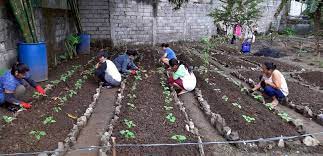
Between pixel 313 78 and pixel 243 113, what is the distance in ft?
14.8

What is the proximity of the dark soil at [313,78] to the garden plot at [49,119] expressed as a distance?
5.77 meters

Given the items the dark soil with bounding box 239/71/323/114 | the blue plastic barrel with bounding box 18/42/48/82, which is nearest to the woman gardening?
the dark soil with bounding box 239/71/323/114

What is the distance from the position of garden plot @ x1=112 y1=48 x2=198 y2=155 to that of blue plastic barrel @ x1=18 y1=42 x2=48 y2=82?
2066 millimetres

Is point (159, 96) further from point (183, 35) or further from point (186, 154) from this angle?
point (183, 35)

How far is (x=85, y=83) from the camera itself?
721 centimetres

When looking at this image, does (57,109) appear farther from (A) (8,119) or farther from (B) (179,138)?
(B) (179,138)

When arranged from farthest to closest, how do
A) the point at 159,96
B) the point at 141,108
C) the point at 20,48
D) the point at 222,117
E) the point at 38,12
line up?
the point at 38,12 → the point at 20,48 → the point at 159,96 → the point at 141,108 → the point at 222,117

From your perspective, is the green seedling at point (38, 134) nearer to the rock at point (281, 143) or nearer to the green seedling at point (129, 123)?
the green seedling at point (129, 123)

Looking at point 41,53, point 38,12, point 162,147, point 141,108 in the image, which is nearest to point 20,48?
point 41,53

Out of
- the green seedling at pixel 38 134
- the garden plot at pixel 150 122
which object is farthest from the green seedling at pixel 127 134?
the green seedling at pixel 38 134

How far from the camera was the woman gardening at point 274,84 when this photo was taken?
237 inches

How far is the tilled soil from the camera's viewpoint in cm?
457

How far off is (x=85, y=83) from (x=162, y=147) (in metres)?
3.83

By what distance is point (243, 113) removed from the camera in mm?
5242
